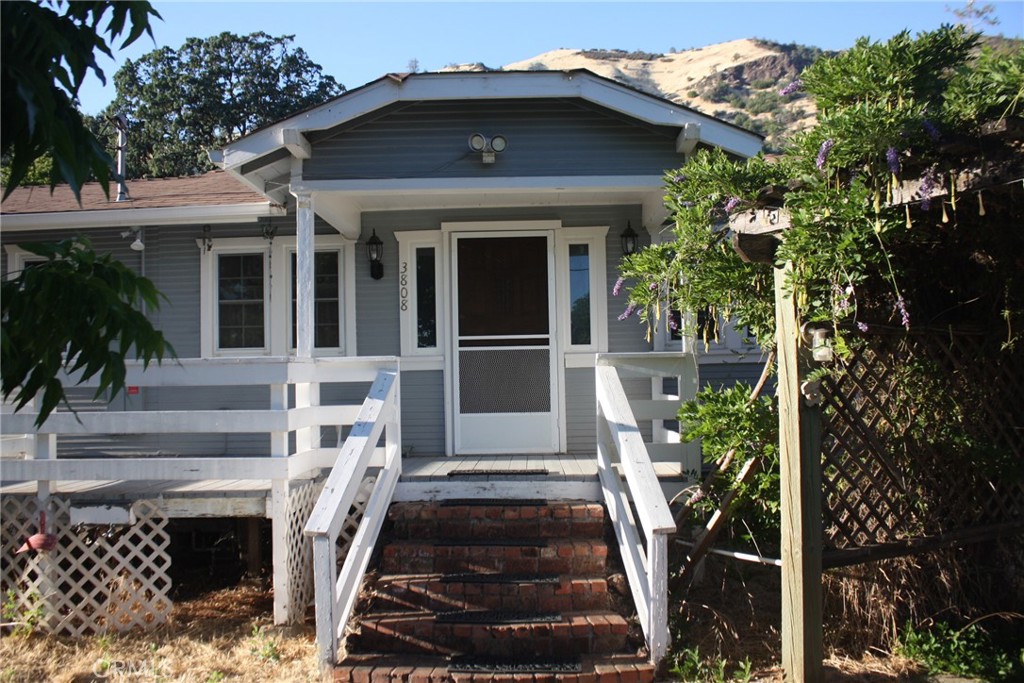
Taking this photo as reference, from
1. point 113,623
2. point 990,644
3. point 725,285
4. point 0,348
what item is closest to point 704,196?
point 725,285

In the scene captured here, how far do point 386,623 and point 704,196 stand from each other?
2.99m

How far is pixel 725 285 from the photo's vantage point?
4863mm

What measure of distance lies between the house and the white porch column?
2cm

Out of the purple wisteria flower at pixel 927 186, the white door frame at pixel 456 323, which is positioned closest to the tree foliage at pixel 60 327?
the purple wisteria flower at pixel 927 186

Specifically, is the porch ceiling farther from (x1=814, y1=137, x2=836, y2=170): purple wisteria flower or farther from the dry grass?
the dry grass

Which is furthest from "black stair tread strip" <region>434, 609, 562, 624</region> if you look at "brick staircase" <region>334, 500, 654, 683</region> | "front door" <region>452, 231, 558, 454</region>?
"front door" <region>452, 231, 558, 454</region>

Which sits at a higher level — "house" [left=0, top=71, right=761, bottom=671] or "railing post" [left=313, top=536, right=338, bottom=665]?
"house" [left=0, top=71, right=761, bottom=671]

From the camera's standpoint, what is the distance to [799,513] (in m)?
4.15

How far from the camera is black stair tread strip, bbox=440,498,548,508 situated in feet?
18.7

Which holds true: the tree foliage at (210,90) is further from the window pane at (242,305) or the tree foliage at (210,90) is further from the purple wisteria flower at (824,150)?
the purple wisteria flower at (824,150)

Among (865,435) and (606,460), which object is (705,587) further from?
(865,435)

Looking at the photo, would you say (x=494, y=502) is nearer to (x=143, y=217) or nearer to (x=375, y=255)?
(x=375, y=255)

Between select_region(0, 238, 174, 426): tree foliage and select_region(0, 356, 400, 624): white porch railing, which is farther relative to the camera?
select_region(0, 356, 400, 624): white porch railing

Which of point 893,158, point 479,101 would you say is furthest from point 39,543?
point 893,158
